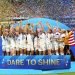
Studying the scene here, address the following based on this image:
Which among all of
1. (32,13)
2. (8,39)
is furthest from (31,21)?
(8,39)

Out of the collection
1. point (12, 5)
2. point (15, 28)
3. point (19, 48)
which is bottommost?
point (19, 48)

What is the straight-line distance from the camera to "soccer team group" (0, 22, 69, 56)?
4.61 m

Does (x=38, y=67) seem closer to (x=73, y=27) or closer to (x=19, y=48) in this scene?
(x=19, y=48)

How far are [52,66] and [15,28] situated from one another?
0.78m

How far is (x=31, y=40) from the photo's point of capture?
4.61 meters

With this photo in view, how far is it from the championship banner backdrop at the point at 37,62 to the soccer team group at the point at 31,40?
0.07 meters

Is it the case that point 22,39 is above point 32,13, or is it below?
below

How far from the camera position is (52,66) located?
463 centimetres

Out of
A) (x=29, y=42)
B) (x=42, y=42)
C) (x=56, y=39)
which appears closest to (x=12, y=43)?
(x=29, y=42)

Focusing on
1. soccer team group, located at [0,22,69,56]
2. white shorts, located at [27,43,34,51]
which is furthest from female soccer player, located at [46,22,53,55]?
white shorts, located at [27,43,34,51]

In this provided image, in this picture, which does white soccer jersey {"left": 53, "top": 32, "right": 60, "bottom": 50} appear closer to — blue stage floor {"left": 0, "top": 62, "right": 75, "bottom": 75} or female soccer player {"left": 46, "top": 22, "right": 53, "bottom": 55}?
female soccer player {"left": 46, "top": 22, "right": 53, "bottom": 55}

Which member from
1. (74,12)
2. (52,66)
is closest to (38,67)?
(52,66)

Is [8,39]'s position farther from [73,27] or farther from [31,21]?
[73,27]

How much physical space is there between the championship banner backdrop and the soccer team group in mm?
73
